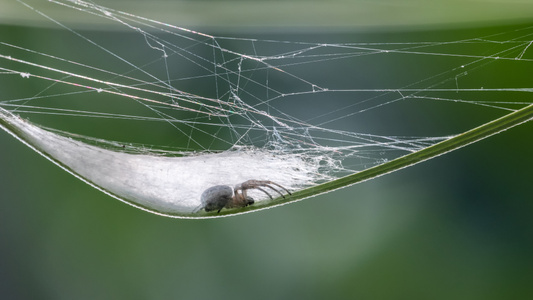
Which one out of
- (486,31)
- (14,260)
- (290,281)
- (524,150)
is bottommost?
(290,281)

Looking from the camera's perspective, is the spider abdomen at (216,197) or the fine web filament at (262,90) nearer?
the spider abdomen at (216,197)

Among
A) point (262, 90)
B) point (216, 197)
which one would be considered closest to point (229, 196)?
point (216, 197)

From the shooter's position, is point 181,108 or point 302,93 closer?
point 181,108

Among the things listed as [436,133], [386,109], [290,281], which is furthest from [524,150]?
[290,281]

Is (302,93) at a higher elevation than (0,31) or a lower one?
lower

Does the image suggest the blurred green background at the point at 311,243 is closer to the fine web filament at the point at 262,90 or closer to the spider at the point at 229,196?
the fine web filament at the point at 262,90

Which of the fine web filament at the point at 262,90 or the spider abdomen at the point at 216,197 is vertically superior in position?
the fine web filament at the point at 262,90

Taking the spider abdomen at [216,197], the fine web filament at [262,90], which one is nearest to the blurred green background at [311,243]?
the fine web filament at [262,90]

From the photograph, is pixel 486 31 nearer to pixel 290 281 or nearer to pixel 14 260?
pixel 290 281
